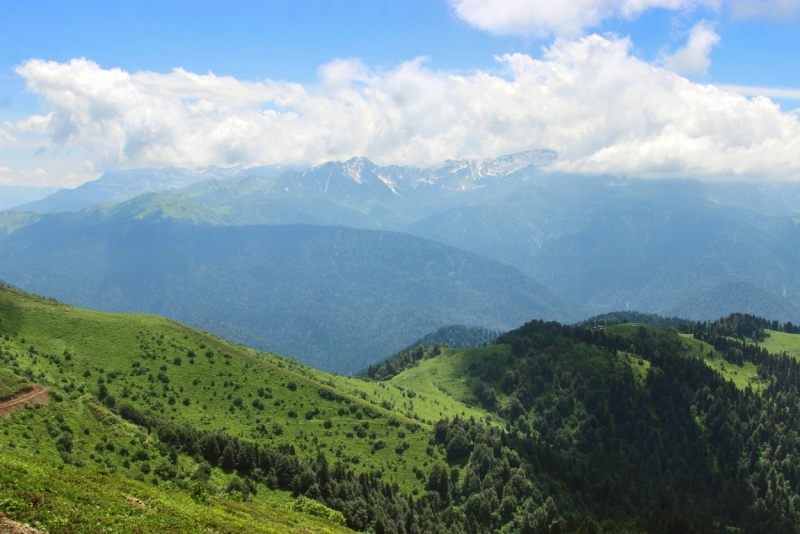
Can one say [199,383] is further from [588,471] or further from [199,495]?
[588,471]

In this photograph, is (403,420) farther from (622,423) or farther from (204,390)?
(622,423)

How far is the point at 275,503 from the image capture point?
263 feet

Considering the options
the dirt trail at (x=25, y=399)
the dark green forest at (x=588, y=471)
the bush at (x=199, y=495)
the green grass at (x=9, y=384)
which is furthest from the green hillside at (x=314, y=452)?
the green grass at (x=9, y=384)

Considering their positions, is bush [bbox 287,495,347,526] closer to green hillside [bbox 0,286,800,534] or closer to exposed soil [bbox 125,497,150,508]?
green hillside [bbox 0,286,800,534]

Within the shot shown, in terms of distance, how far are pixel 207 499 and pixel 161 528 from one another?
20243 millimetres

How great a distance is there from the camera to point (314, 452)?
122875 mm

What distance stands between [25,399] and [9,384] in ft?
11.0

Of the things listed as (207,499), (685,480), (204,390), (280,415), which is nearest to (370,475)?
(280,415)

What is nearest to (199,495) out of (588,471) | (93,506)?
(93,506)

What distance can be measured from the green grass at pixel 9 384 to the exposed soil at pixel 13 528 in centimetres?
4850

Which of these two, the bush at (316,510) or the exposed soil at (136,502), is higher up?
the exposed soil at (136,502)

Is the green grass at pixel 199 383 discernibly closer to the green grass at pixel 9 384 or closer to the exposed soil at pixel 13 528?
the green grass at pixel 9 384

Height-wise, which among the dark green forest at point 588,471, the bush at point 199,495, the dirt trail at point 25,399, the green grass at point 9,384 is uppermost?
the green grass at point 9,384

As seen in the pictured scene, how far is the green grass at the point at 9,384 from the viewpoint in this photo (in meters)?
74.2
